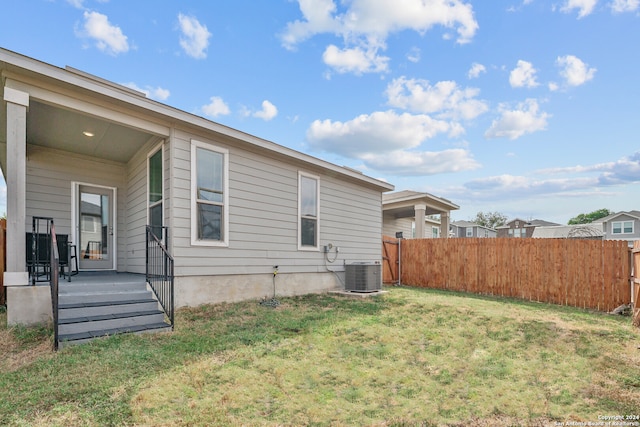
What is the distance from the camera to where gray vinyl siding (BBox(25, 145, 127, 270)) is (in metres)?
6.40

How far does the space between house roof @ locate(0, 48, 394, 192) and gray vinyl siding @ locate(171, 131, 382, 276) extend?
0.29 m

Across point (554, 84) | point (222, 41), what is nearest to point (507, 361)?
point (554, 84)

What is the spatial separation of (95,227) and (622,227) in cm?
3516

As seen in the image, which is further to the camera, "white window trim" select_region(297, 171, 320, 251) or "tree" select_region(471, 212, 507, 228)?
"tree" select_region(471, 212, 507, 228)

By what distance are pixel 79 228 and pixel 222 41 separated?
6869 millimetres

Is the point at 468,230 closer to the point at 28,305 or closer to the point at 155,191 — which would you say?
the point at 155,191

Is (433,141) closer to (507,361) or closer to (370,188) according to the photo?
(370,188)

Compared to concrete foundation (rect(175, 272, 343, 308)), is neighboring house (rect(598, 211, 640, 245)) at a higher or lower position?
higher

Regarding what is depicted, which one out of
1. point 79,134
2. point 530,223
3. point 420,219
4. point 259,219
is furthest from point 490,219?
point 79,134

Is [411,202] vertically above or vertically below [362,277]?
above

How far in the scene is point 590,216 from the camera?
5269cm

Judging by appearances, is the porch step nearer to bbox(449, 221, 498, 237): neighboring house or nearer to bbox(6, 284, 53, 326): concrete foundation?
bbox(6, 284, 53, 326): concrete foundation

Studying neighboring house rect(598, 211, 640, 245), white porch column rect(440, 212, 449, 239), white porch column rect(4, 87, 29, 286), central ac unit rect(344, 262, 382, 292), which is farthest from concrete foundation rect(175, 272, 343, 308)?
neighboring house rect(598, 211, 640, 245)

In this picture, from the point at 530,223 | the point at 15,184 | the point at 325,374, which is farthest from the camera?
the point at 530,223
